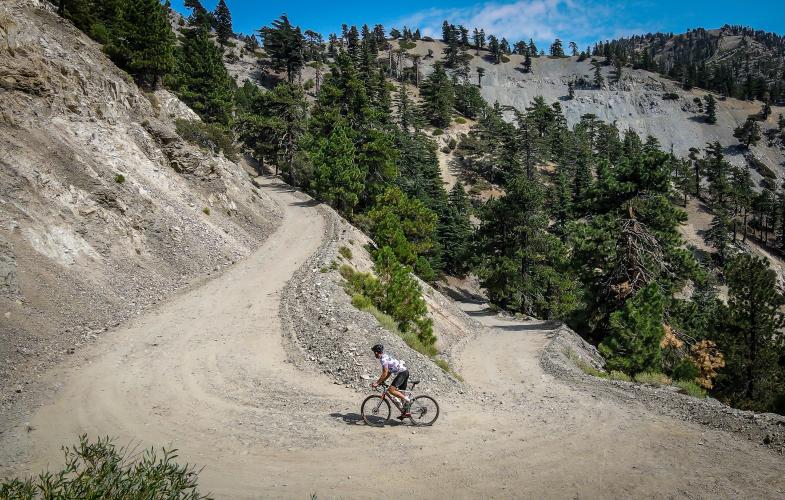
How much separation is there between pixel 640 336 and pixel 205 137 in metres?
35.1

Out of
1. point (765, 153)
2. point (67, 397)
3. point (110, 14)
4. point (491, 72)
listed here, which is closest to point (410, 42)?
point (491, 72)

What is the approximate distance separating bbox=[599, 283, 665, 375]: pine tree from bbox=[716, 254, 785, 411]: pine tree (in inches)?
290

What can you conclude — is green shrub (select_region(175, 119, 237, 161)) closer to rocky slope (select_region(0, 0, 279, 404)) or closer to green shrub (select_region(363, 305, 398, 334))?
rocky slope (select_region(0, 0, 279, 404))

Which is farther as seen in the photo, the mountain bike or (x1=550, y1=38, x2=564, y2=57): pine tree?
(x1=550, y1=38, x2=564, y2=57): pine tree

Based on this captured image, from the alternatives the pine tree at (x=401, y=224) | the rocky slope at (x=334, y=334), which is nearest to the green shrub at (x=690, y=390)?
the rocky slope at (x=334, y=334)

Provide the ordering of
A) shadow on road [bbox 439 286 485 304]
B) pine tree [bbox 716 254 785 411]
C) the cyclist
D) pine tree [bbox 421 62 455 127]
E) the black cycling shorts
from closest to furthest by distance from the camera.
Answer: the cyclist → the black cycling shorts → pine tree [bbox 716 254 785 411] → shadow on road [bbox 439 286 485 304] → pine tree [bbox 421 62 455 127]

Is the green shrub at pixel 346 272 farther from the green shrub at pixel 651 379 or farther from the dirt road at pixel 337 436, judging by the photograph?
the green shrub at pixel 651 379

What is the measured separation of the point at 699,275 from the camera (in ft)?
77.1

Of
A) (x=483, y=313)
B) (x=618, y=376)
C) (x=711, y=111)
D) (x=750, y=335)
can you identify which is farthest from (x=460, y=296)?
(x=711, y=111)

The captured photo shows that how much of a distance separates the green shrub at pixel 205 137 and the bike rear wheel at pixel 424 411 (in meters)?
32.0

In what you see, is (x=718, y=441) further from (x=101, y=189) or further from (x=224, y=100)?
(x=224, y=100)

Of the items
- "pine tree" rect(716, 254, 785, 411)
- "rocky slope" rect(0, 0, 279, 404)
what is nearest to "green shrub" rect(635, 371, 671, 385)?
"pine tree" rect(716, 254, 785, 411)

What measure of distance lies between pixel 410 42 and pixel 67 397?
200 metres

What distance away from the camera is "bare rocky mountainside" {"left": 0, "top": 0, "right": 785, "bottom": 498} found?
898 centimetres
